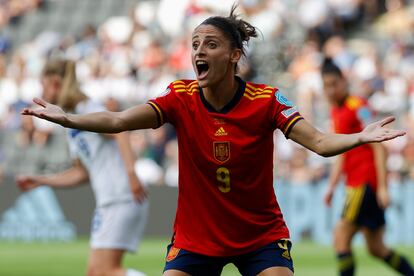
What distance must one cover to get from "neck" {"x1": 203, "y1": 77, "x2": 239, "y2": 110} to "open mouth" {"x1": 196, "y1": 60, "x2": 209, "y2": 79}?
14cm

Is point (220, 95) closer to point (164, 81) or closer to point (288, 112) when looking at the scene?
point (288, 112)

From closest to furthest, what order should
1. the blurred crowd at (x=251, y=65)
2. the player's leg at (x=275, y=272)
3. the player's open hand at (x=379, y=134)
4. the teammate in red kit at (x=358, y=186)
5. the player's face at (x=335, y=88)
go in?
the player's open hand at (x=379, y=134) → the player's leg at (x=275, y=272) → the player's face at (x=335, y=88) → the teammate in red kit at (x=358, y=186) → the blurred crowd at (x=251, y=65)

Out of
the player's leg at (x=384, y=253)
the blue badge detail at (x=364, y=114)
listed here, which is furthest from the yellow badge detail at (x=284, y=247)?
the player's leg at (x=384, y=253)

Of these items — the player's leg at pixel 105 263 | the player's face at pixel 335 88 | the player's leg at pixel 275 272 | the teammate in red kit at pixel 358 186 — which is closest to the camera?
the player's leg at pixel 275 272

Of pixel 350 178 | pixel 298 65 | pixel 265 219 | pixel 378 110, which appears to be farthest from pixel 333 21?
pixel 265 219

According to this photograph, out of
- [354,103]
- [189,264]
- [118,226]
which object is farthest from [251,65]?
[189,264]

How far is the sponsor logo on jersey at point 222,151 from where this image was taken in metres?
6.04

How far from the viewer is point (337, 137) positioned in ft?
19.1

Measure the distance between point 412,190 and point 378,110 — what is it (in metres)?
1.93

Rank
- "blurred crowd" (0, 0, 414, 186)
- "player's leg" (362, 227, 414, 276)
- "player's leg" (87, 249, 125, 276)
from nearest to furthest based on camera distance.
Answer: "player's leg" (87, 249, 125, 276)
"player's leg" (362, 227, 414, 276)
"blurred crowd" (0, 0, 414, 186)

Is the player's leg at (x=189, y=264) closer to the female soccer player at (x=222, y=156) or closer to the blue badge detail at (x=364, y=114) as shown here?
the female soccer player at (x=222, y=156)

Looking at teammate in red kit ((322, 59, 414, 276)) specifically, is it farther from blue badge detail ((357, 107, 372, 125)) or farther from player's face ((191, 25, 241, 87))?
player's face ((191, 25, 241, 87))

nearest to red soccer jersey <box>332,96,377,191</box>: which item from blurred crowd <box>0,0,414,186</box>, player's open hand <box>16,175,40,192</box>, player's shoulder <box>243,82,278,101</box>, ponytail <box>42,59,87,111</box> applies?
ponytail <box>42,59,87,111</box>

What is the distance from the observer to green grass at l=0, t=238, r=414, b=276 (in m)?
13.2
